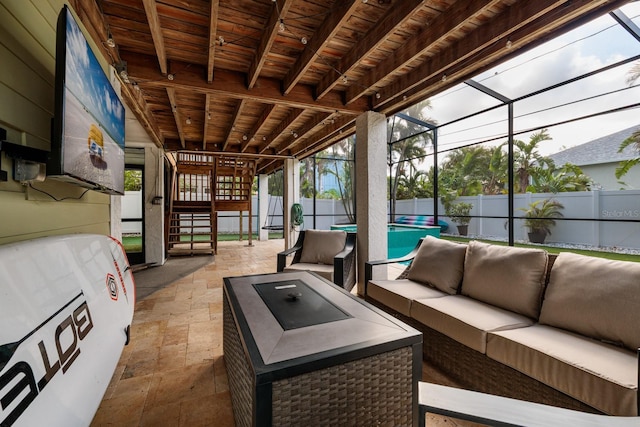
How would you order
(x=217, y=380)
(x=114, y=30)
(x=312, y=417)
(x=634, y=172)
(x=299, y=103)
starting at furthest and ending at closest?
(x=634, y=172)
(x=299, y=103)
(x=114, y=30)
(x=217, y=380)
(x=312, y=417)

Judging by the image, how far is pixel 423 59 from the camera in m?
2.89

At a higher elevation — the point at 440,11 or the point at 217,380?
the point at 440,11

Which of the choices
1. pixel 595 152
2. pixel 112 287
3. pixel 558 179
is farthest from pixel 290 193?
pixel 595 152

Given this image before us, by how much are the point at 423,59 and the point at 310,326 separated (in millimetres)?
2869

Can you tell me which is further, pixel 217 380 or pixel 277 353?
pixel 217 380

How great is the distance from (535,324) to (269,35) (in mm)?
2849

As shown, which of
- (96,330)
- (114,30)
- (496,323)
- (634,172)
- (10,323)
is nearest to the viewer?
(10,323)

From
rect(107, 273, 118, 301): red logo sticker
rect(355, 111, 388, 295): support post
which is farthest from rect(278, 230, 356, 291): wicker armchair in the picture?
rect(107, 273, 118, 301): red logo sticker

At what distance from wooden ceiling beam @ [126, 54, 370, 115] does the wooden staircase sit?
13.4ft

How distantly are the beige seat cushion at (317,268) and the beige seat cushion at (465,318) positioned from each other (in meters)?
1.24

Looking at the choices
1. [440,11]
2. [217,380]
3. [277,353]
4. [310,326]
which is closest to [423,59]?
[440,11]

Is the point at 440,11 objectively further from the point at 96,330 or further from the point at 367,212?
the point at 96,330

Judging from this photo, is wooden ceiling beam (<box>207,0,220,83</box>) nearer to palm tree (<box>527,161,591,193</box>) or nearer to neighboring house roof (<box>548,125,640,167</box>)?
palm tree (<box>527,161,591,193</box>)

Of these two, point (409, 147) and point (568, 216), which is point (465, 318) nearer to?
point (568, 216)
